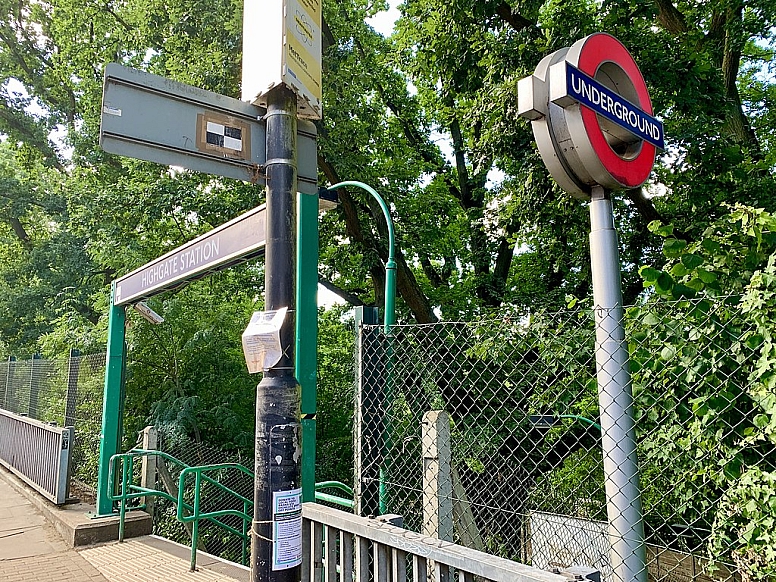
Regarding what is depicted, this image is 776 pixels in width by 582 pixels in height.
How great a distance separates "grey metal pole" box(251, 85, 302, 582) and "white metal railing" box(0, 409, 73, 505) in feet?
20.8

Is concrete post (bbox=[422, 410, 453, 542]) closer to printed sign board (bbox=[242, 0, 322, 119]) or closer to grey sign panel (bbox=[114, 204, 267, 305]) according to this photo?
grey sign panel (bbox=[114, 204, 267, 305])

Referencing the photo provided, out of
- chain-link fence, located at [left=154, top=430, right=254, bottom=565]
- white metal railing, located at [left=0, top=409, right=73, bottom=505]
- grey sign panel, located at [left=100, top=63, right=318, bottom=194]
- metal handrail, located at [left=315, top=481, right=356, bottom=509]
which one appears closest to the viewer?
grey sign panel, located at [left=100, top=63, right=318, bottom=194]

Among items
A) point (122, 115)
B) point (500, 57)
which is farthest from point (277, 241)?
point (500, 57)

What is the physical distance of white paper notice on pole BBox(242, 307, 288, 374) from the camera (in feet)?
8.89

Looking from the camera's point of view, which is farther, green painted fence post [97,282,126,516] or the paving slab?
green painted fence post [97,282,126,516]

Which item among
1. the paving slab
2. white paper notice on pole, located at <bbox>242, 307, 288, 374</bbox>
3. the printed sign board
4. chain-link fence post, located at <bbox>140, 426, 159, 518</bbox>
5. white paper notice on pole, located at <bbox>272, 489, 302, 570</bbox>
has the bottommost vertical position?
the paving slab

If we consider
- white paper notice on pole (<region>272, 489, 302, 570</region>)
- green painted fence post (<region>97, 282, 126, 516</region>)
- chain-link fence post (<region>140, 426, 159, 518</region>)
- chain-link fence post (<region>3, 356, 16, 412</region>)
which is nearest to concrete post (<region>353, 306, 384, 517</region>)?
white paper notice on pole (<region>272, 489, 302, 570</region>)

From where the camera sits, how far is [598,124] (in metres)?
2.57

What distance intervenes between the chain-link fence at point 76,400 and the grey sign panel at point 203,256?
221 centimetres

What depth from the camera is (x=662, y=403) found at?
116 inches

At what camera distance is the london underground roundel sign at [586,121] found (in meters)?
2.48

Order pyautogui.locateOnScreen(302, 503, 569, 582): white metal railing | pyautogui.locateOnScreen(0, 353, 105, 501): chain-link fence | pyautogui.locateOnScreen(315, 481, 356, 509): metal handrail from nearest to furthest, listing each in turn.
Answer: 1. pyautogui.locateOnScreen(302, 503, 569, 582): white metal railing
2. pyautogui.locateOnScreen(315, 481, 356, 509): metal handrail
3. pyautogui.locateOnScreen(0, 353, 105, 501): chain-link fence

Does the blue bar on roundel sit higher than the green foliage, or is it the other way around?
the blue bar on roundel

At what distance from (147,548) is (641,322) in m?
6.17
